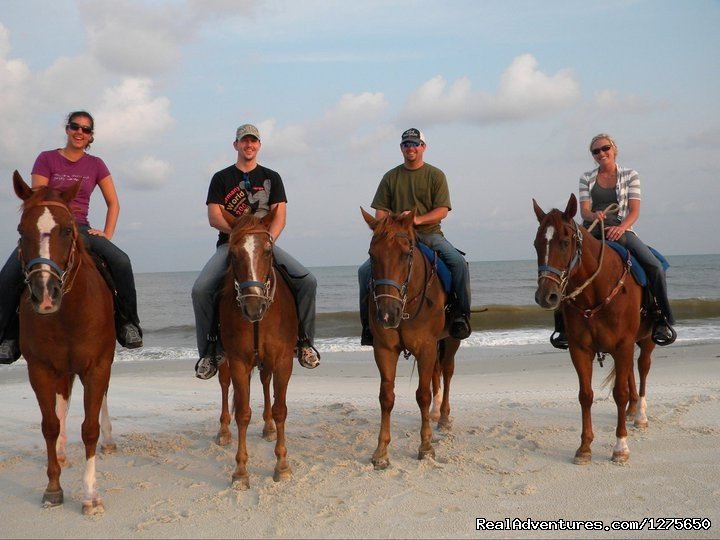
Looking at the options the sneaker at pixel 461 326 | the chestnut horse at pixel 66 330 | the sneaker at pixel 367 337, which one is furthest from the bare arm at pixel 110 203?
the sneaker at pixel 461 326

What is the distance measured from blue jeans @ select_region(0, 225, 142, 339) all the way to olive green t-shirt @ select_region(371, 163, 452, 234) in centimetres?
270

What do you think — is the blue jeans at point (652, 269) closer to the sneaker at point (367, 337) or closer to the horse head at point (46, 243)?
the sneaker at point (367, 337)

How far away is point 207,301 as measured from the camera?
18.1 ft

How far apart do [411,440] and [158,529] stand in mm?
2986

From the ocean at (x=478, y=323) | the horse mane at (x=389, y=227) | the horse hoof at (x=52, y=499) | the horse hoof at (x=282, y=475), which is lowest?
the ocean at (x=478, y=323)

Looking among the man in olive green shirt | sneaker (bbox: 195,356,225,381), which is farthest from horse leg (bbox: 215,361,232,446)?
the man in olive green shirt

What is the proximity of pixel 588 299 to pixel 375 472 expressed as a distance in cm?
249

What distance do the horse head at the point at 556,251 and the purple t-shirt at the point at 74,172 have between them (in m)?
3.98

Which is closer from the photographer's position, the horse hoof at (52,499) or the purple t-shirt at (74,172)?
the horse hoof at (52,499)

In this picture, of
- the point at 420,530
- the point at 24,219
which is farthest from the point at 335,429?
the point at 24,219

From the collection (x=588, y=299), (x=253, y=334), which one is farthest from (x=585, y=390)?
(x=253, y=334)

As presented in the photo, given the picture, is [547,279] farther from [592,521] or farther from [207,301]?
[207,301]

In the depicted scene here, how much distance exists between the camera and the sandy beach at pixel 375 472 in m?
4.40

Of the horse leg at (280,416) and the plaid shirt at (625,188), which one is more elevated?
the plaid shirt at (625,188)
